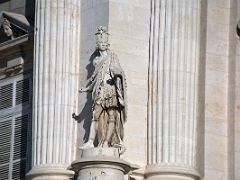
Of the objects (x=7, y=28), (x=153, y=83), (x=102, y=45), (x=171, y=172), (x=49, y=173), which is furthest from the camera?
(x=7, y=28)

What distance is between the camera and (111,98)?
23312mm

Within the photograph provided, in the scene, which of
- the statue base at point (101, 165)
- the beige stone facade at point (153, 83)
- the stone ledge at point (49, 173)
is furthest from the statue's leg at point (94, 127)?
the stone ledge at point (49, 173)

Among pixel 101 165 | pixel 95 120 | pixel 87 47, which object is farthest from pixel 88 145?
pixel 87 47

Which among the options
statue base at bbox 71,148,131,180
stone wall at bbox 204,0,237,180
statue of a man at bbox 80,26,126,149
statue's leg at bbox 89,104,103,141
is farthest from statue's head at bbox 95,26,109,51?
stone wall at bbox 204,0,237,180

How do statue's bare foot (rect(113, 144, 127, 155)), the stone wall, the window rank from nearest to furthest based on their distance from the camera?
statue's bare foot (rect(113, 144, 127, 155)) → the stone wall → the window

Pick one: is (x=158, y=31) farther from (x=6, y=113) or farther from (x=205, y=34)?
(x=6, y=113)

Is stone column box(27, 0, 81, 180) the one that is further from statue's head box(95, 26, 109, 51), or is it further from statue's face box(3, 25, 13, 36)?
statue's face box(3, 25, 13, 36)

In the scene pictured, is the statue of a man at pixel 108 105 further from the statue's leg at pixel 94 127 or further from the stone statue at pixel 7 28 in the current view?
the stone statue at pixel 7 28

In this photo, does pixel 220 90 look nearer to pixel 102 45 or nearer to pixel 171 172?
pixel 171 172

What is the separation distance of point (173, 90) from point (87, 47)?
169 cm

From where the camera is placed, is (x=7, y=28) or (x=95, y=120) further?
(x=7, y=28)

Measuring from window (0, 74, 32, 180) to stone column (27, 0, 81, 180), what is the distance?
A: 5.13 ft

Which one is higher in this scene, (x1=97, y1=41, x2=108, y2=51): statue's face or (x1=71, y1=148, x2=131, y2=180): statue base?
(x1=97, y1=41, x2=108, y2=51): statue's face

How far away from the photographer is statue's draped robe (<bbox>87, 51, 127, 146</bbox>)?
23.3 meters
